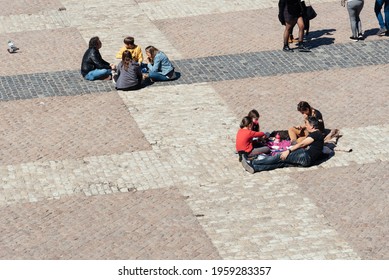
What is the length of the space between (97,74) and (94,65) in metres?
0.24

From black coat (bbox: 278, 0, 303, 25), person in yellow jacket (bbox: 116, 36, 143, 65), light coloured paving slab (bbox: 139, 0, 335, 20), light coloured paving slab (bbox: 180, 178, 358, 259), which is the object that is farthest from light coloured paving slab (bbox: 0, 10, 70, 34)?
light coloured paving slab (bbox: 180, 178, 358, 259)

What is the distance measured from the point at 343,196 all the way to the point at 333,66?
5832mm

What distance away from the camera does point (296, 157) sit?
16609 mm

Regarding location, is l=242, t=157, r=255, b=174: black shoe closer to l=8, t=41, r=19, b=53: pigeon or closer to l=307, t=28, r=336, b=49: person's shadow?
l=307, t=28, r=336, b=49: person's shadow

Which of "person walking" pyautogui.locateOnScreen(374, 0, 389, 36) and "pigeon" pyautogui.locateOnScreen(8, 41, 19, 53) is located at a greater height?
"person walking" pyautogui.locateOnScreen(374, 0, 389, 36)

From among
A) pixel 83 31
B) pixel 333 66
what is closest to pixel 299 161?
pixel 333 66

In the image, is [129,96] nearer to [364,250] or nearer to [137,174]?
[137,174]

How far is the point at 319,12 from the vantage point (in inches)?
962

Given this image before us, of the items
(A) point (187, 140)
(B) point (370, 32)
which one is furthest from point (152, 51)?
(B) point (370, 32)

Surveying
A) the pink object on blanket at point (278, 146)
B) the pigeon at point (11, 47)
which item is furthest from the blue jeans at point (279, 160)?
the pigeon at point (11, 47)

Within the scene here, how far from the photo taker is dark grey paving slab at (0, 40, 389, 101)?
2016cm

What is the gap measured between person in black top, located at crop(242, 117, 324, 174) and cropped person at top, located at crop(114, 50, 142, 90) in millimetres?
4026

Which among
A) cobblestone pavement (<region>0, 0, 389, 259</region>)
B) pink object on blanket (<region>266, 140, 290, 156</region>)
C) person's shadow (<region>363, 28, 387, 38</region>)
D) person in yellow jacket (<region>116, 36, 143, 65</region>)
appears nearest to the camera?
cobblestone pavement (<region>0, 0, 389, 259</region>)

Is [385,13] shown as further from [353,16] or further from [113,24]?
[113,24]
